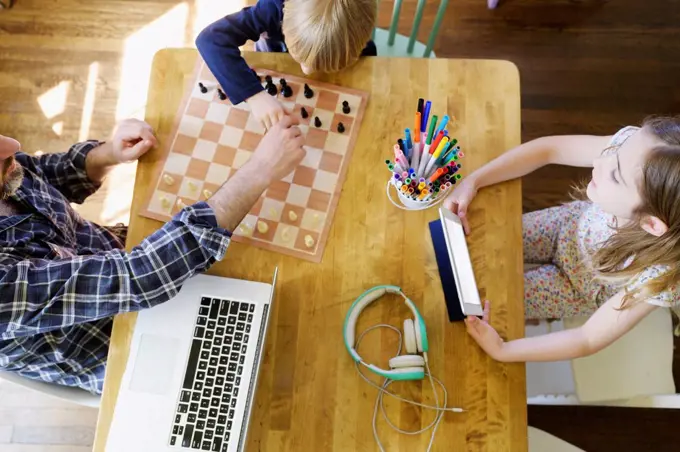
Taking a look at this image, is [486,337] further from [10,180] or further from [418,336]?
[10,180]

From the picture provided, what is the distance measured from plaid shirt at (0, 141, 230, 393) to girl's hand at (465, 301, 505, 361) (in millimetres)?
567

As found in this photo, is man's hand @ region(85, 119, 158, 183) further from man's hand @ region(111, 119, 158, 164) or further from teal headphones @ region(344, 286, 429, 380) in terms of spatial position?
teal headphones @ region(344, 286, 429, 380)

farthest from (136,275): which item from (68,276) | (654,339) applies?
(654,339)

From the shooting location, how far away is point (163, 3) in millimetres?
2350

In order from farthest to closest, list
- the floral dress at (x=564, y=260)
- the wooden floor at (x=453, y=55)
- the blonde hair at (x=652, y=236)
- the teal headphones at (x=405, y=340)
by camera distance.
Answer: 1. the wooden floor at (x=453, y=55)
2. the floral dress at (x=564, y=260)
3. the teal headphones at (x=405, y=340)
4. the blonde hair at (x=652, y=236)

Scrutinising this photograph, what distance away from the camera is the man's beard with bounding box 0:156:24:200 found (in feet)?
4.08

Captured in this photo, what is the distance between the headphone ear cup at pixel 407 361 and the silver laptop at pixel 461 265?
0.14m

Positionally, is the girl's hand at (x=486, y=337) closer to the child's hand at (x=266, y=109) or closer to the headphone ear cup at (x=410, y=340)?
the headphone ear cup at (x=410, y=340)

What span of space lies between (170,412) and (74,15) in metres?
1.90

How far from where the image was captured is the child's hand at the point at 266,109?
134 centimetres

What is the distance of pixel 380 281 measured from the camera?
1279 millimetres

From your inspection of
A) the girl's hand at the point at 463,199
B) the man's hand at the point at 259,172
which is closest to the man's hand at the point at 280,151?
the man's hand at the point at 259,172

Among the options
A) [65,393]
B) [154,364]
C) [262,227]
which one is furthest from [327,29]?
[65,393]

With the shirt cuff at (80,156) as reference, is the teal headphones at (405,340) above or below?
below
